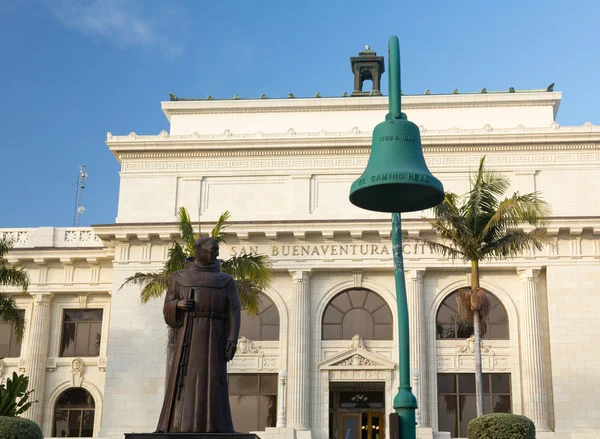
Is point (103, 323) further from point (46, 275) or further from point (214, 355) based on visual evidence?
point (214, 355)

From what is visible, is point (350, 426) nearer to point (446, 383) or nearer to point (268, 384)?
point (268, 384)

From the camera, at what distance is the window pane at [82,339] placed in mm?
44812

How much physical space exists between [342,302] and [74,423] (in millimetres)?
14580

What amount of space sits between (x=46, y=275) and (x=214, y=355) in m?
35.4

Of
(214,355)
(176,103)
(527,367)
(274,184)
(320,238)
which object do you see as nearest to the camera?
(214,355)

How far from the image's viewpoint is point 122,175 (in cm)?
4484

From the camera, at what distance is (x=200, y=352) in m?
11.9

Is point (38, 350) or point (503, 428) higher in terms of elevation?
point (38, 350)

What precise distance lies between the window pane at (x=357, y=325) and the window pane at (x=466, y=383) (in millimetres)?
4394

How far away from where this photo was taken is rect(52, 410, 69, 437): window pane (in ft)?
143

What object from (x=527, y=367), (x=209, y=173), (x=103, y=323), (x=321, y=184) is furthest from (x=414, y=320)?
→ (x=103, y=323)

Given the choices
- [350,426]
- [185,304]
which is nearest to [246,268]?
[350,426]

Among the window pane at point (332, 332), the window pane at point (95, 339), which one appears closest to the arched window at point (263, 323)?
the window pane at point (332, 332)

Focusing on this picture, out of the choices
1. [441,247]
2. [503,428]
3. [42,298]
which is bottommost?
[503,428]
